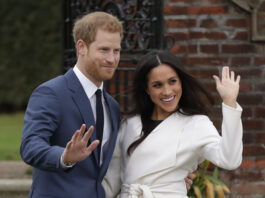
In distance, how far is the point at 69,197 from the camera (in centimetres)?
296

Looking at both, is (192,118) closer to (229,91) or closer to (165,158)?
(165,158)

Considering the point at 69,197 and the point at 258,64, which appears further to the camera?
the point at 258,64

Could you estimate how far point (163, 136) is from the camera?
3.19 metres

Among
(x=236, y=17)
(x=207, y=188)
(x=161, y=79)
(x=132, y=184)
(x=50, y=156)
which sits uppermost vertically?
(x=236, y=17)

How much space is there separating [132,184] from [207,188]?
3.12 ft

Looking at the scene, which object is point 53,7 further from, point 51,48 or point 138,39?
point 138,39

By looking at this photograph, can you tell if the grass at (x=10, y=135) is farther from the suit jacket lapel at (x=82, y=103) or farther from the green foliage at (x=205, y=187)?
the suit jacket lapel at (x=82, y=103)

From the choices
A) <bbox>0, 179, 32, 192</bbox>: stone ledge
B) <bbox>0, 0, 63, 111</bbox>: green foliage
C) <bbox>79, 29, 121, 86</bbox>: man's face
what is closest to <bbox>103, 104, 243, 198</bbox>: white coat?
<bbox>79, 29, 121, 86</bbox>: man's face

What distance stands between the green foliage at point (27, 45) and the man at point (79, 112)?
12.9 meters

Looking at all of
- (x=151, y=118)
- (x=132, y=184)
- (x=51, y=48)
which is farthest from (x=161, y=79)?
(x=51, y=48)

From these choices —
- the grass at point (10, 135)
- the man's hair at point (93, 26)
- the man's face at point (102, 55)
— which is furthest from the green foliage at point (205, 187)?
the grass at point (10, 135)

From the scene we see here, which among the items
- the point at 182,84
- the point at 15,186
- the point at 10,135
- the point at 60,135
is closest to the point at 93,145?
the point at 60,135

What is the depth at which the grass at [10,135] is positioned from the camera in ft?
28.3

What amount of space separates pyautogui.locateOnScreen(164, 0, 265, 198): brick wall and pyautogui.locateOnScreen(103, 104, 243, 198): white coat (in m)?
1.35
